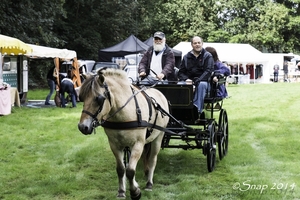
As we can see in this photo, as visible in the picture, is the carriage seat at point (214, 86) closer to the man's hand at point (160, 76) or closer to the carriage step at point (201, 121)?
the carriage step at point (201, 121)

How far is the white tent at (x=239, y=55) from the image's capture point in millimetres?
33562

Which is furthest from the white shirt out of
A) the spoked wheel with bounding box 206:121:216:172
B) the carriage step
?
the spoked wheel with bounding box 206:121:216:172

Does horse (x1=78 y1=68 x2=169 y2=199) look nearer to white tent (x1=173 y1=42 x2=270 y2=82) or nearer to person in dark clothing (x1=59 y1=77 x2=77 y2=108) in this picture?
person in dark clothing (x1=59 y1=77 x2=77 y2=108)

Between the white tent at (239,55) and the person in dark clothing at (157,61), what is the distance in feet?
86.5

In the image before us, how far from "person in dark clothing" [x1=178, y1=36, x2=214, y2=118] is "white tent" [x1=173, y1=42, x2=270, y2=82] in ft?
85.7

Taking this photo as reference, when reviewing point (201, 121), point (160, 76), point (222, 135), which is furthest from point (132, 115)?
point (222, 135)

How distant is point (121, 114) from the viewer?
15.0 ft

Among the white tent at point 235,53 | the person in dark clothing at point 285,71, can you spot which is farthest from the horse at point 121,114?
the person in dark clothing at point 285,71

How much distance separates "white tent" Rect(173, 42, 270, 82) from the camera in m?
33.6

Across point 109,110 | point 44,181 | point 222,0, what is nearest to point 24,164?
point 44,181

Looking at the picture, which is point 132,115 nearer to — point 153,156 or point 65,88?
point 153,156

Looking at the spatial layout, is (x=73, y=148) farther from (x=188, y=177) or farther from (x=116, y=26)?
(x=116, y=26)

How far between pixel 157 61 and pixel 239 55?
1128 inches

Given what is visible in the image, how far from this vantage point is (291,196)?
510 cm
